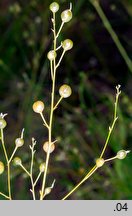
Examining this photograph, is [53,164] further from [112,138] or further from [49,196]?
[112,138]

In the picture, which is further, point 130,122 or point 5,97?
point 5,97

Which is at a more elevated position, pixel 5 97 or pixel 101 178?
pixel 5 97

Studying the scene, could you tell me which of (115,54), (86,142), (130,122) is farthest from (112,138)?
(115,54)

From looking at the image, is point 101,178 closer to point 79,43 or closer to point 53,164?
point 53,164
